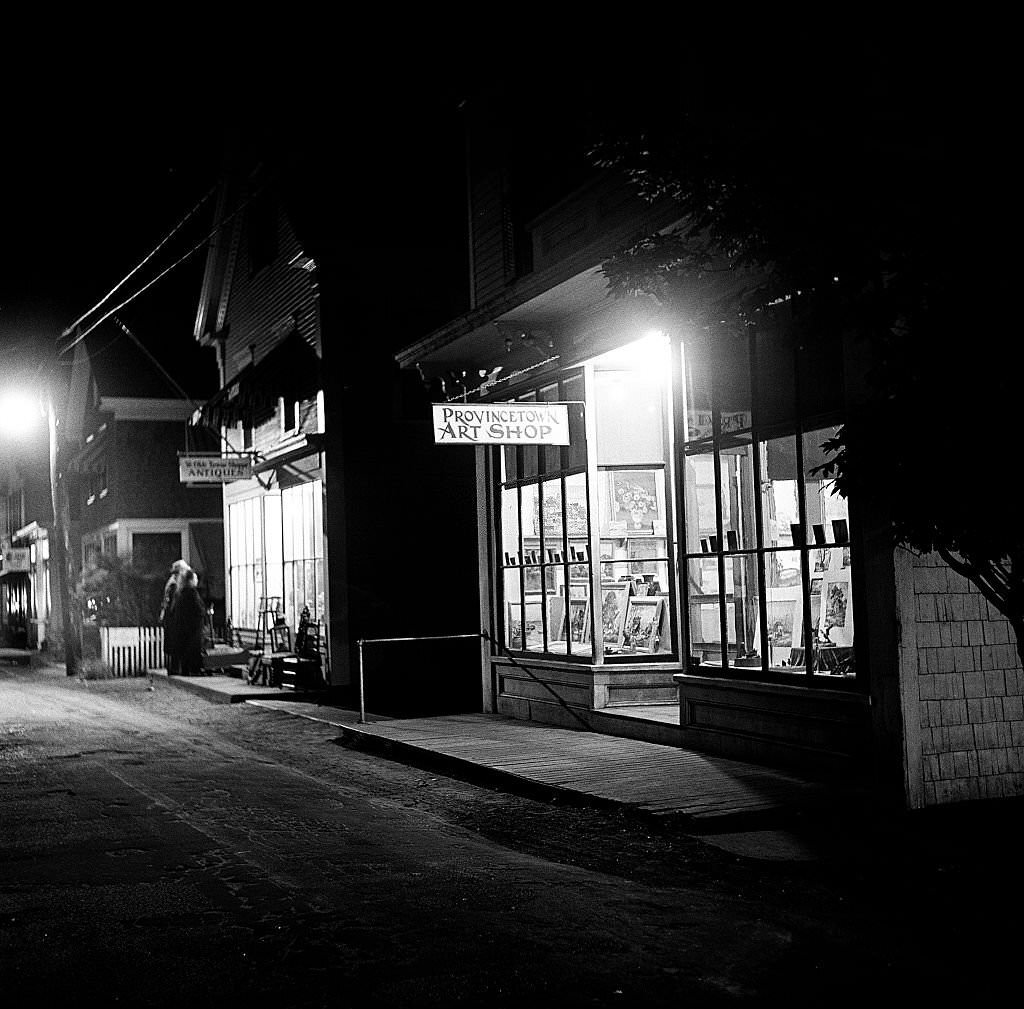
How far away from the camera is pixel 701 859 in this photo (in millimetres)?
8297

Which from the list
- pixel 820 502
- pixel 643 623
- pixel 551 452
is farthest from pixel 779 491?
pixel 551 452

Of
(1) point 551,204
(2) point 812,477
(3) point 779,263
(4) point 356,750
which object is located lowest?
(4) point 356,750

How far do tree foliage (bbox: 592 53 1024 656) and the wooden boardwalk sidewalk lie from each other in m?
3.00

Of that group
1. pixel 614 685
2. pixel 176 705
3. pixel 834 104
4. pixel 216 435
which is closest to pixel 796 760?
pixel 614 685

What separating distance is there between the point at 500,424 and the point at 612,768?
4162 millimetres

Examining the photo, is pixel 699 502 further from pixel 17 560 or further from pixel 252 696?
pixel 17 560

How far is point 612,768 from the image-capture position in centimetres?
1144

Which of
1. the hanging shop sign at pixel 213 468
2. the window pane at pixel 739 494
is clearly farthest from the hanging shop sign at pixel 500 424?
the hanging shop sign at pixel 213 468

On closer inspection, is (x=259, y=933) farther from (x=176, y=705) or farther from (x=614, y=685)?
(x=176, y=705)

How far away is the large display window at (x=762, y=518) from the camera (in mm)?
10703

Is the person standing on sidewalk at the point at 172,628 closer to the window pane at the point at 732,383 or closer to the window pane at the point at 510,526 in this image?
the window pane at the point at 510,526

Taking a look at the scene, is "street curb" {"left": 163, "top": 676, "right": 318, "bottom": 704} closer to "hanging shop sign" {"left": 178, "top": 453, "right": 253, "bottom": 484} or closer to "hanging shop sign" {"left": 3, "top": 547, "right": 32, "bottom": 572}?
"hanging shop sign" {"left": 178, "top": 453, "right": 253, "bottom": 484}

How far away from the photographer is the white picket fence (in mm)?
25219

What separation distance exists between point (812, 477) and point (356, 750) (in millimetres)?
6052
